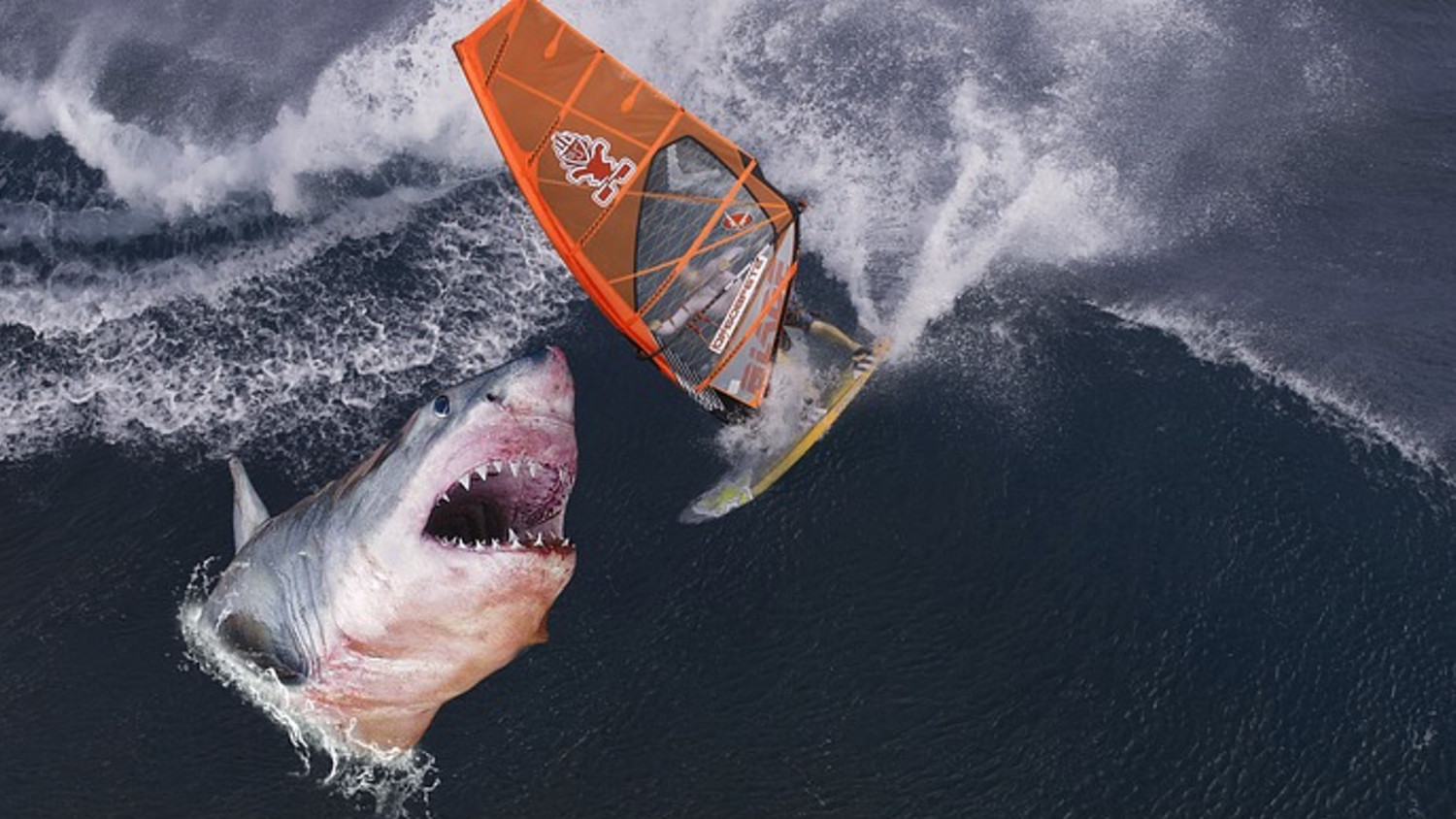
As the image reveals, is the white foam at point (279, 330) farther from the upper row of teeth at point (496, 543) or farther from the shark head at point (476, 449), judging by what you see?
the upper row of teeth at point (496, 543)

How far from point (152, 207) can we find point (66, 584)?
1183 centimetres

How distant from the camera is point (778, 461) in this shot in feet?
112

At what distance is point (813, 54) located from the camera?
1679 inches

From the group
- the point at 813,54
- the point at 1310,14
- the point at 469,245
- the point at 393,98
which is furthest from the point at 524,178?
the point at 1310,14

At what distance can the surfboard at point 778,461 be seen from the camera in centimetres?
3359

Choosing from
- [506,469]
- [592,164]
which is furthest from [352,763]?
[592,164]

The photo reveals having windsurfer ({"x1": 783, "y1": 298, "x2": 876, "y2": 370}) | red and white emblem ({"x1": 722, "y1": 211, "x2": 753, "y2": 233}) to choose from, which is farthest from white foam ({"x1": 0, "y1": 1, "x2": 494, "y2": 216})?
windsurfer ({"x1": 783, "y1": 298, "x2": 876, "y2": 370})

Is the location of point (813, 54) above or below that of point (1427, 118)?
below

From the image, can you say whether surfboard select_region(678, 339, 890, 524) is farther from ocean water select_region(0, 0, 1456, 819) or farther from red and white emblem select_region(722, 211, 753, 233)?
red and white emblem select_region(722, 211, 753, 233)

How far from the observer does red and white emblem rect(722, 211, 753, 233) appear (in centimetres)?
3334

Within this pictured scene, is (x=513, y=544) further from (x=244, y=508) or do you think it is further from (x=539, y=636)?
(x=244, y=508)

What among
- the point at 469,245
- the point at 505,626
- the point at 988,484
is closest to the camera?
the point at 505,626

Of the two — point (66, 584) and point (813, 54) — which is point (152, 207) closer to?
point (66, 584)

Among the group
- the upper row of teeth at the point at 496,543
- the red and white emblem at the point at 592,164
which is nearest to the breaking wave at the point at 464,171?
the red and white emblem at the point at 592,164
